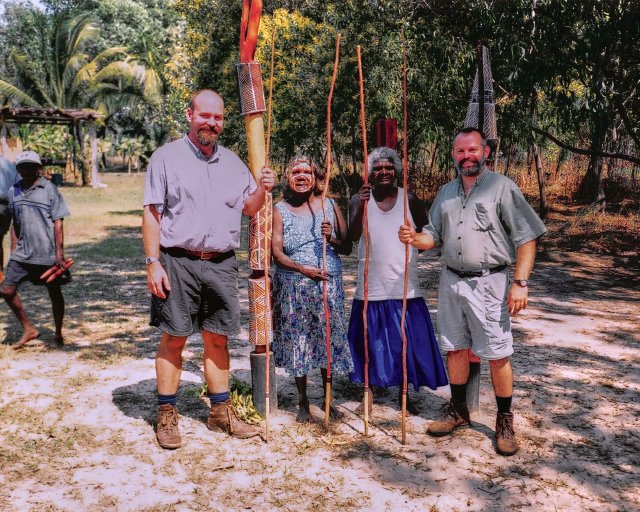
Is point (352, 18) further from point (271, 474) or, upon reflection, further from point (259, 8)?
point (271, 474)

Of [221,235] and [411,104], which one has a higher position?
[411,104]

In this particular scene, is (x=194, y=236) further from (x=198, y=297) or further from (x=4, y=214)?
(x=4, y=214)

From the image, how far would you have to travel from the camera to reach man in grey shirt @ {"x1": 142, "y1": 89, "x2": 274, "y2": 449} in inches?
133

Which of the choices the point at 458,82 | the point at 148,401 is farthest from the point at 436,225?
the point at 458,82

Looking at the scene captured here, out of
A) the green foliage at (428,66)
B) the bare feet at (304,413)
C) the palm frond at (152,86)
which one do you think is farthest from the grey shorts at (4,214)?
the palm frond at (152,86)

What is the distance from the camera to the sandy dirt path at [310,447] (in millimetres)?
3037

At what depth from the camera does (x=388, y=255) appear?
3.98 meters

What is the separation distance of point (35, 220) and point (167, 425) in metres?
2.79

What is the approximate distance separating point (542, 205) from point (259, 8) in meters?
11.3

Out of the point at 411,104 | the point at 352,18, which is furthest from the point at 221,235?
the point at 352,18

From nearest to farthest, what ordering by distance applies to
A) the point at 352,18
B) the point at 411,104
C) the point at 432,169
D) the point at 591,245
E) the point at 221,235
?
the point at 221,235, the point at 411,104, the point at 352,18, the point at 591,245, the point at 432,169

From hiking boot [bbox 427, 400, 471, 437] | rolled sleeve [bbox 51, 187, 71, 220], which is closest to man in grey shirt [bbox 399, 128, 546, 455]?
hiking boot [bbox 427, 400, 471, 437]

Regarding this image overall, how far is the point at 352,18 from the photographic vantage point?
10703 mm

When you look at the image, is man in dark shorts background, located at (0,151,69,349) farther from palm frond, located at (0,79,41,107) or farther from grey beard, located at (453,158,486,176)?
palm frond, located at (0,79,41,107)
